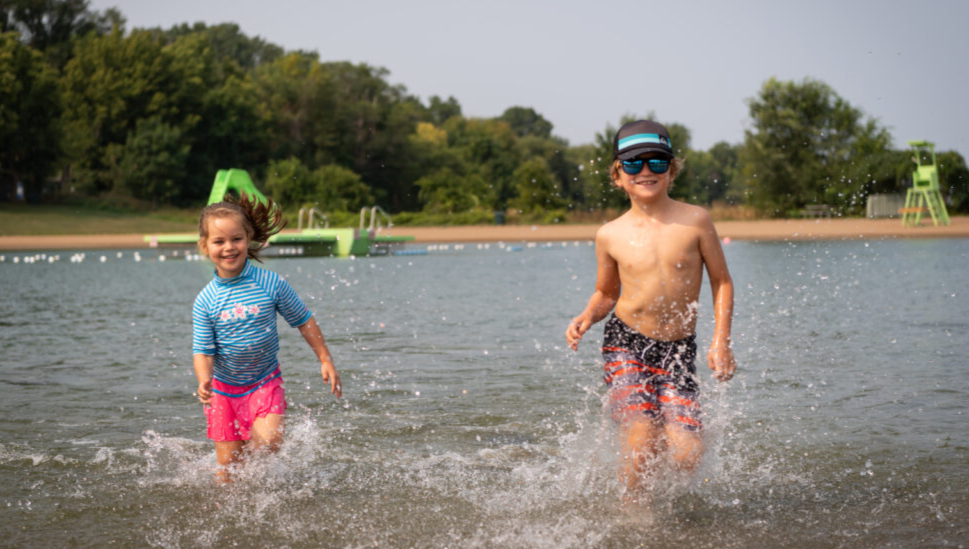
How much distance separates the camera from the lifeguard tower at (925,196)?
32.7 metres

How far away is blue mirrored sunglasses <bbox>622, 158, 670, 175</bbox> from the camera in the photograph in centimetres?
423

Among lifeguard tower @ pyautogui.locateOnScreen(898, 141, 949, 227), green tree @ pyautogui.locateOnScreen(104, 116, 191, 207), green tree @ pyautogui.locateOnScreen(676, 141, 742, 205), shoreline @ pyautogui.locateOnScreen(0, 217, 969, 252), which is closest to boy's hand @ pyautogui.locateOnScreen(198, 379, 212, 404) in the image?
shoreline @ pyautogui.locateOnScreen(0, 217, 969, 252)

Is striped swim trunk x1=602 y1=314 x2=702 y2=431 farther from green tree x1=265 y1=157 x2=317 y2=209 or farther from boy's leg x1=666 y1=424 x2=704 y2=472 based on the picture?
green tree x1=265 y1=157 x2=317 y2=209

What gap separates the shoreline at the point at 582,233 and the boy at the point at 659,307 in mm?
29894

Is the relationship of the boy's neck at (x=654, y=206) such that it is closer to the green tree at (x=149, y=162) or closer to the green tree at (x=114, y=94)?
the green tree at (x=149, y=162)

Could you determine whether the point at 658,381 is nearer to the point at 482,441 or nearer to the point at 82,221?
the point at 482,441

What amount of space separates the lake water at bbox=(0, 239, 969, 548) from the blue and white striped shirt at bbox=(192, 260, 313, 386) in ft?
1.71

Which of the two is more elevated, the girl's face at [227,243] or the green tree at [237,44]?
the green tree at [237,44]

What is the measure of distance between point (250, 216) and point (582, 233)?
36549 millimetres

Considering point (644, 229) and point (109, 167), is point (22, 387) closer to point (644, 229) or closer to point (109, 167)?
point (644, 229)

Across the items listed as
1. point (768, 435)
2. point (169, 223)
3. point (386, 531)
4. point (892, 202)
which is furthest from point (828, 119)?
point (386, 531)

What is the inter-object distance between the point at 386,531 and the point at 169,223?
47.3m

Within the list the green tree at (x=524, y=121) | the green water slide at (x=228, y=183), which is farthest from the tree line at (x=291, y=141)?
the green tree at (x=524, y=121)

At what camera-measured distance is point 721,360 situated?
406cm
